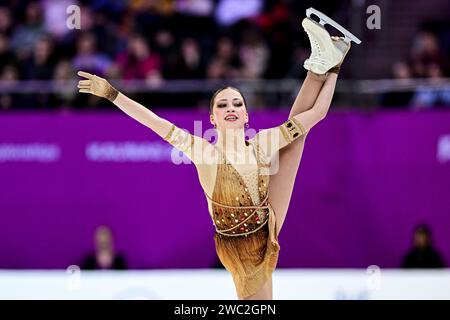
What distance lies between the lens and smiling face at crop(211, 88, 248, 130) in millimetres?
5090

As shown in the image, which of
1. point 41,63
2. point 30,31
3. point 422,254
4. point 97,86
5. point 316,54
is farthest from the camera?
point 30,31

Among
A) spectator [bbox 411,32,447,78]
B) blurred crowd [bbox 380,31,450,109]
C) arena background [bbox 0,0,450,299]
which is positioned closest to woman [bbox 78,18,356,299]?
arena background [bbox 0,0,450,299]

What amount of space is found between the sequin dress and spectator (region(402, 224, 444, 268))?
394 cm

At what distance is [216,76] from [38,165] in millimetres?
2086

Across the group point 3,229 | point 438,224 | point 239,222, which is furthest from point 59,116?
point 239,222

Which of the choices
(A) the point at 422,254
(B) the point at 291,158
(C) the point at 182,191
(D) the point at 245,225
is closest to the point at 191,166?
(C) the point at 182,191

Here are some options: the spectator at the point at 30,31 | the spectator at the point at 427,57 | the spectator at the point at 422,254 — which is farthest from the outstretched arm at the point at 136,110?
the spectator at the point at 30,31

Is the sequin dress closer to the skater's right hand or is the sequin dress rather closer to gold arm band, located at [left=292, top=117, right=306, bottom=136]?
gold arm band, located at [left=292, top=117, right=306, bottom=136]

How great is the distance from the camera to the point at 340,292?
628 cm

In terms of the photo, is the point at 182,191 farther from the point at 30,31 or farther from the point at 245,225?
the point at 245,225

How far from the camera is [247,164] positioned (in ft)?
16.7

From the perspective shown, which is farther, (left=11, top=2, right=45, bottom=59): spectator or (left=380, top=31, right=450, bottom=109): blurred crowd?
(left=11, top=2, right=45, bottom=59): spectator

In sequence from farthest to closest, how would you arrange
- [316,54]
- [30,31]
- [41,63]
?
[30,31], [41,63], [316,54]

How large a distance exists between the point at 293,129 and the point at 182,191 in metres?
4.45
